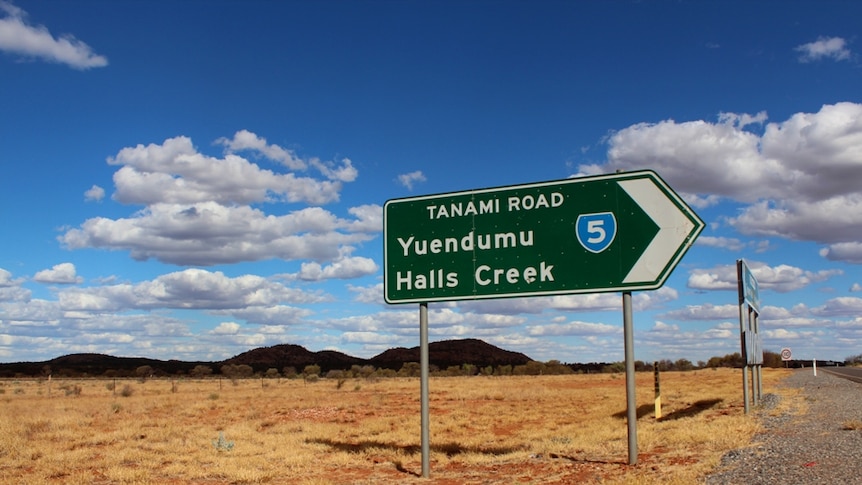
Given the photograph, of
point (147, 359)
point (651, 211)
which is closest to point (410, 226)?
point (651, 211)

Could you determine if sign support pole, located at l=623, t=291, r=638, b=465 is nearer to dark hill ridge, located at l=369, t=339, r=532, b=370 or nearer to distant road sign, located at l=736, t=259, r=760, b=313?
distant road sign, located at l=736, t=259, r=760, b=313

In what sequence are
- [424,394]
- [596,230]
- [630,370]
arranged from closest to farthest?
[630,370] → [596,230] → [424,394]

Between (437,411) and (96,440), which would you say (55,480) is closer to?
(96,440)

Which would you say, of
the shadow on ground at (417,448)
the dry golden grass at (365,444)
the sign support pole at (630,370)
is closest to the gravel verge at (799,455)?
the dry golden grass at (365,444)

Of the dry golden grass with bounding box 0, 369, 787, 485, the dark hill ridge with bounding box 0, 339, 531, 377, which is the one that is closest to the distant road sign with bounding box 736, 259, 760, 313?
the dry golden grass with bounding box 0, 369, 787, 485

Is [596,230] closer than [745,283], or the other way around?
[596,230]

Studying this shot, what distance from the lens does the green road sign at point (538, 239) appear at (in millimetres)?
9531

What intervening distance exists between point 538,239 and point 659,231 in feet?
5.94

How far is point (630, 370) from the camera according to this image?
9.11m

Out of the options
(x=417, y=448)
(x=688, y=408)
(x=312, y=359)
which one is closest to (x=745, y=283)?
(x=688, y=408)

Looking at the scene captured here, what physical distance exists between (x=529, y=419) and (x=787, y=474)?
681 inches

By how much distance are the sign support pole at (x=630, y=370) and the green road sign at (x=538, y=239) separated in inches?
11.9

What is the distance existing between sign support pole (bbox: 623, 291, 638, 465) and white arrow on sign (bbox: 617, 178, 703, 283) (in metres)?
0.40

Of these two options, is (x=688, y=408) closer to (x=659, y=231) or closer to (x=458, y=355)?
(x=659, y=231)
